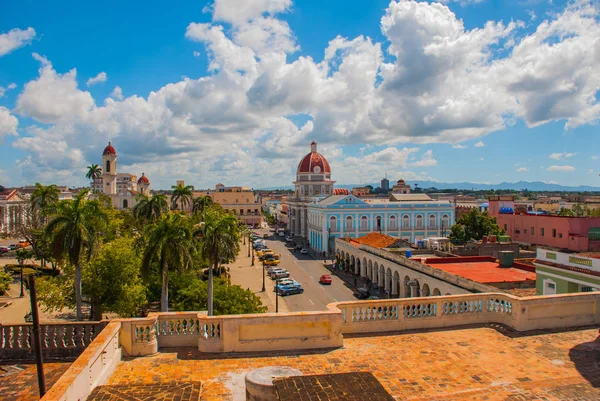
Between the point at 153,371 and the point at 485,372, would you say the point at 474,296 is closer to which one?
the point at 485,372

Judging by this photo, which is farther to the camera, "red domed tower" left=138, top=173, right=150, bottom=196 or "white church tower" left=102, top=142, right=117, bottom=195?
"red domed tower" left=138, top=173, right=150, bottom=196

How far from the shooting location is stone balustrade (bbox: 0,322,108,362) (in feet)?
32.4

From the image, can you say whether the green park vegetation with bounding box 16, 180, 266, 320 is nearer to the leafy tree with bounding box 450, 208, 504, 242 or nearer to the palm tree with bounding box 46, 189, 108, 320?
the palm tree with bounding box 46, 189, 108, 320

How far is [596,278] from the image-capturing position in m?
18.3

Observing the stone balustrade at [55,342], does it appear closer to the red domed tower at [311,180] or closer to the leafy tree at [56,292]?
the leafy tree at [56,292]

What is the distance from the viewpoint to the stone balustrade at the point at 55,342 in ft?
32.4

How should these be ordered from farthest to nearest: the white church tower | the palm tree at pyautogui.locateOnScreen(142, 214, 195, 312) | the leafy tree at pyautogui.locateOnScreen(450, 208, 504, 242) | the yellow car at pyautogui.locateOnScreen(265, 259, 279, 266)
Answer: the white church tower
the leafy tree at pyautogui.locateOnScreen(450, 208, 504, 242)
the yellow car at pyautogui.locateOnScreen(265, 259, 279, 266)
the palm tree at pyautogui.locateOnScreen(142, 214, 195, 312)

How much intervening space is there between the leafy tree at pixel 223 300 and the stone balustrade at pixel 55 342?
46.1 ft

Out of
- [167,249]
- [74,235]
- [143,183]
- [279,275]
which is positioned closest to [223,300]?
[167,249]

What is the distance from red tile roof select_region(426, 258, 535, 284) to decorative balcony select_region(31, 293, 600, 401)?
14431mm

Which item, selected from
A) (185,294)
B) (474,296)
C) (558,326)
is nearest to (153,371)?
(474,296)

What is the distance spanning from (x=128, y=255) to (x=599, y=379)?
2241 centimetres

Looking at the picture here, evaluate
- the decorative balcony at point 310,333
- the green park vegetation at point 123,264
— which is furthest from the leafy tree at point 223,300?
the decorative balcony at point 310,333

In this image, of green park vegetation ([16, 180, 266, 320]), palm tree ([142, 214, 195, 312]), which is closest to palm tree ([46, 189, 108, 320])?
green park vegetation ([16, 180, 266, 320])
